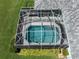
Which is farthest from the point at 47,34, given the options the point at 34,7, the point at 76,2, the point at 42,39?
the point at 76,2

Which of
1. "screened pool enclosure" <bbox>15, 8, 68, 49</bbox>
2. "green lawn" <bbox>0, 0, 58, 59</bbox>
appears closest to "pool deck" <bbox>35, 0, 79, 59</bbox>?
"screened pool enclosure" <bbox>15, 8, 68, 49</bbox>

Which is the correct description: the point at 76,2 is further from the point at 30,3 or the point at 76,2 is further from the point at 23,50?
the point at 23,50

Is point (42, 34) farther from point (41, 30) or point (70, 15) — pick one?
point (70, 15)

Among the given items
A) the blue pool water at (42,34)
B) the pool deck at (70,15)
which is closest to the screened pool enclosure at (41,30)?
the blue pool water at (42,34)

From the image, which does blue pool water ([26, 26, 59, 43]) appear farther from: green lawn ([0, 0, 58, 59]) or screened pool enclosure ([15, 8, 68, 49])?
green lawn ([0, 0, 58, 59])

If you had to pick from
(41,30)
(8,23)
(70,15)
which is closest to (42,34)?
(41,30)

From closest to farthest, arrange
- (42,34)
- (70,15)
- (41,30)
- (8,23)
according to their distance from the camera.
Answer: (42,34) → (41,30) → (8,23) → (70,15)

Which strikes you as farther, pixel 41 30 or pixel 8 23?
pixel 8 23
